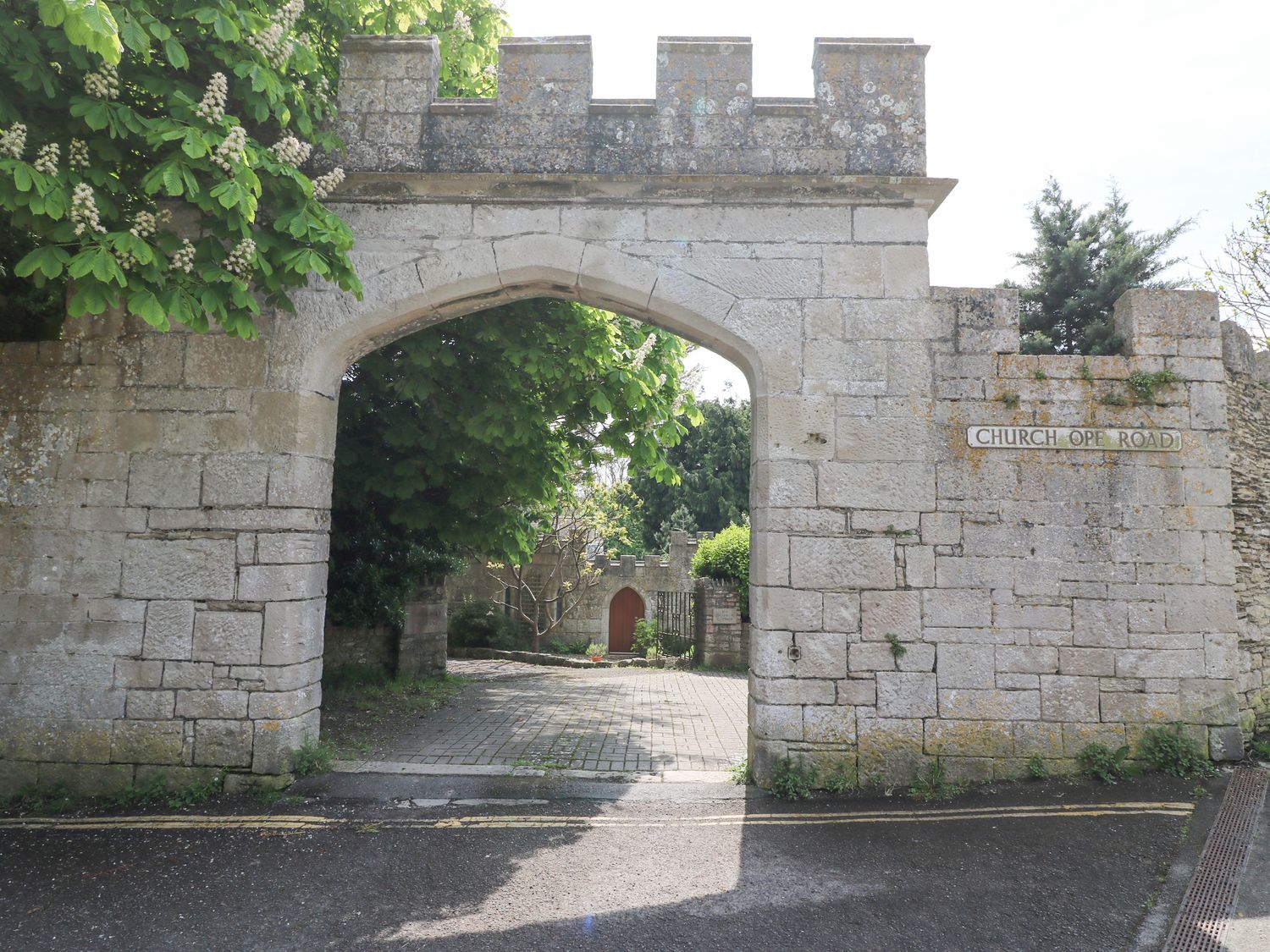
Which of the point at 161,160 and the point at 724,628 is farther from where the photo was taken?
the point at 724,628

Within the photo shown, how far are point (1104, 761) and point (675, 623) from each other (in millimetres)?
10540

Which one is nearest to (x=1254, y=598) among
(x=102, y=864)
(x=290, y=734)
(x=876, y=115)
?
(x=876, y=115)

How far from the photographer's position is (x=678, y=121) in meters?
5.21

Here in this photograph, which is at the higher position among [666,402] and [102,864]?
[666,402]

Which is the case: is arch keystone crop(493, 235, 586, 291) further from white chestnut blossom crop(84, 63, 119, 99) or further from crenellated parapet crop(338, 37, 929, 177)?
white chestnut blossom crop(84, 63, 119, 99)

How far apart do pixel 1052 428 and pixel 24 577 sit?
6897 mm

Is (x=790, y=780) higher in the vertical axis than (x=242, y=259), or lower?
lower

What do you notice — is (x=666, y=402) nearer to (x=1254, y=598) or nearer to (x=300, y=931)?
(x=1254, y=598)

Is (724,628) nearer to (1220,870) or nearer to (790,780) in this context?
(790,780)

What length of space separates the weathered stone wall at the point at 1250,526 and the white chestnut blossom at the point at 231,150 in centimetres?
663

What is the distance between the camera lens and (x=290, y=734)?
16.2 ft

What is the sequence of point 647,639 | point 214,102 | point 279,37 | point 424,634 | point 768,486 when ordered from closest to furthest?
point 214,102 < point 279,37 < point 768,486 < point 424,634 < point 647,639

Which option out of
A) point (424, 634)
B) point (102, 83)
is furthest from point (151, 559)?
point (424, 634)

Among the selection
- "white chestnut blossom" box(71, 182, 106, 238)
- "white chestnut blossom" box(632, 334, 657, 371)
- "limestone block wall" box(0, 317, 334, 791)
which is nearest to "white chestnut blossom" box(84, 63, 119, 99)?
"white chestnut blossom" box(71, 182, 106, 238)
